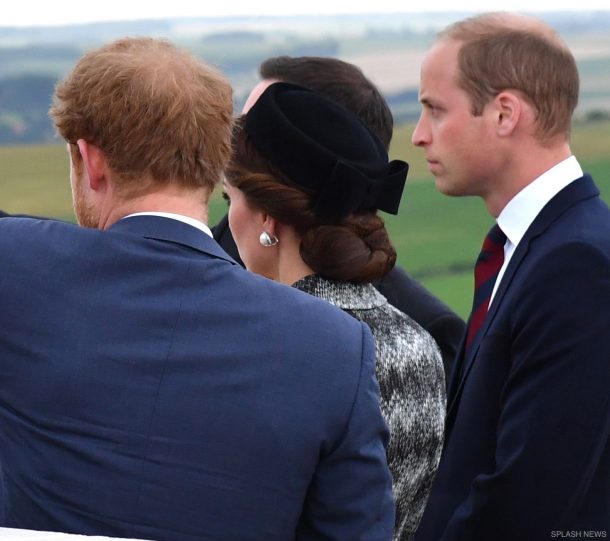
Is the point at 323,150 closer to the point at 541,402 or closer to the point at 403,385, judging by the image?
the point at 403,385

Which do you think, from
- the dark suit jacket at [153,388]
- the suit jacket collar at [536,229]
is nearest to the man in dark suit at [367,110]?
the suit jacket collar at [536,229]

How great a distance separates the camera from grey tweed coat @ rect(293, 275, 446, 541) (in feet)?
7.91

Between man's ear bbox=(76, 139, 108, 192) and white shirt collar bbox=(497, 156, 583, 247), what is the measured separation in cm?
113

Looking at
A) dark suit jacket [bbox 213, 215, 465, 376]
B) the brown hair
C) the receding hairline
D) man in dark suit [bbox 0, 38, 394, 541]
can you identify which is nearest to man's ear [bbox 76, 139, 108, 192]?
man in dark suit [bbox 0, 38, 394, 541]

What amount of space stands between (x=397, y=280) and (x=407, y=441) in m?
1.07

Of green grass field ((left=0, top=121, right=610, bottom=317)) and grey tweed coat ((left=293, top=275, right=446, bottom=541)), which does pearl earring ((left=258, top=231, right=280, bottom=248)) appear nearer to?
grey tweed coat ((left=293, top=275, right=446, bottom=541))

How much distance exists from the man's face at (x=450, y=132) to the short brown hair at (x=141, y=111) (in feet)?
3.34

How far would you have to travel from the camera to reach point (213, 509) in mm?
1845

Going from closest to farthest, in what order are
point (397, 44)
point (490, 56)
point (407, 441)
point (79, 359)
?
point (79, 359), point (407, 441), point (490, 56), point (397, 44)

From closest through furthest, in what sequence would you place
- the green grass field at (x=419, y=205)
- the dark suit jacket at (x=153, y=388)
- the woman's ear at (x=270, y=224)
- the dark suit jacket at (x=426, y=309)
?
the dark suit jacket at (x=153, y=388) → the woman's ear at (x=270, y=224) → the dark suit jacket at (x=426, y=309) → the green grass field at (x=419, y=205)

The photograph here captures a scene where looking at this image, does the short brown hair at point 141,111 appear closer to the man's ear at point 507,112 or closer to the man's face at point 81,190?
the man's face at point 81,190

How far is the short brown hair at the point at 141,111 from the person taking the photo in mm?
1871

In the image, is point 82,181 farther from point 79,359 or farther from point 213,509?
point 213,509

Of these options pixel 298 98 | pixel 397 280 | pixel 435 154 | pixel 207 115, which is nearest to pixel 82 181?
pixel 207 115
